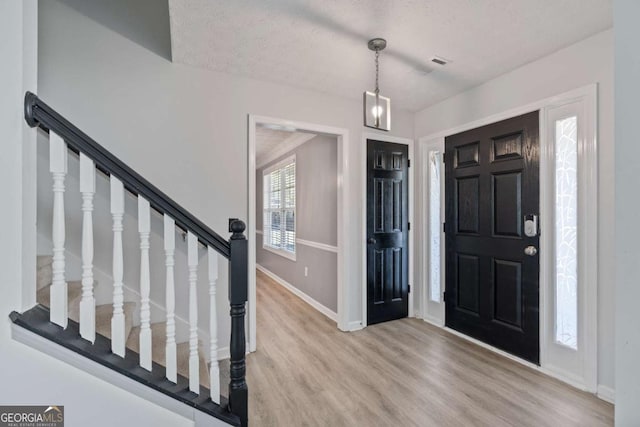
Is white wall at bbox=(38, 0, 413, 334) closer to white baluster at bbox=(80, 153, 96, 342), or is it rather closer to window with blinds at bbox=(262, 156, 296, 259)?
white baluster at bbox=(80, 153, 96, 342)

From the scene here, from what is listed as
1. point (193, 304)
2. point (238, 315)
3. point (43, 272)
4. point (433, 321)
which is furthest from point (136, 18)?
point (433, 321)

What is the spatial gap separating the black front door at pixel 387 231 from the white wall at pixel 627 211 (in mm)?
2582

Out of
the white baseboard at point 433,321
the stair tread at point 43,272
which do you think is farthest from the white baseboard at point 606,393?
the stair tread at point 43,272

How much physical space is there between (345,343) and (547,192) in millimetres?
2165

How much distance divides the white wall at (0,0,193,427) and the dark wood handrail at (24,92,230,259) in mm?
45

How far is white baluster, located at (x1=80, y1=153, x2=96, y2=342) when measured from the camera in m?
1.21

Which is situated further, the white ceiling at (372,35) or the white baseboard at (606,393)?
the white baseboard at (606,393)

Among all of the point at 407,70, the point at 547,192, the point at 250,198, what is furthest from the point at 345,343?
the point at 407,70

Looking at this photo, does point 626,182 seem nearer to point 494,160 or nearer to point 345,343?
point 494,160

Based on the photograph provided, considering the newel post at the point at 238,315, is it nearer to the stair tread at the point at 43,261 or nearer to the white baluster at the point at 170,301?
the white baluster at the point at 170,301

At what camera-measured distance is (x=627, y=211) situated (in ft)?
2.27

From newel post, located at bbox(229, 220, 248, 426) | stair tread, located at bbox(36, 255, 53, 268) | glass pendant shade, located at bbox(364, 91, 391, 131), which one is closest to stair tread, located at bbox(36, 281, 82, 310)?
stair tread, located at bbox(36, 255, 53, 268)

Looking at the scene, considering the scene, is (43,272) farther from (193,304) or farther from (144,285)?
(193,304)

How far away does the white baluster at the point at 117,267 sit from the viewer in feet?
4.12
